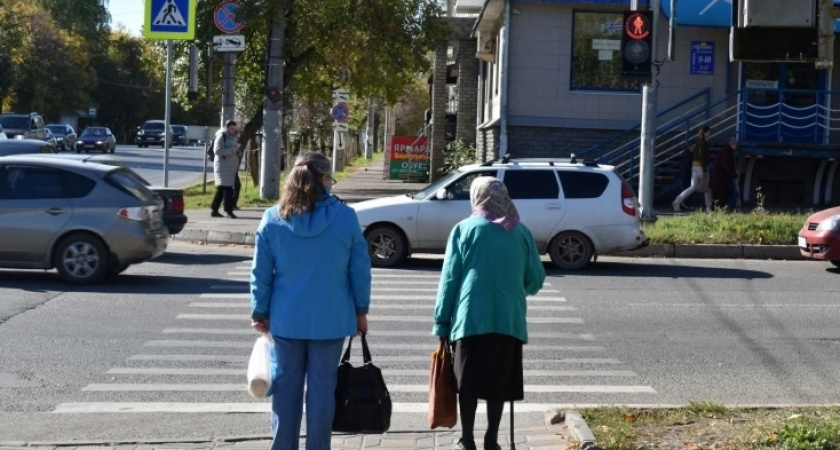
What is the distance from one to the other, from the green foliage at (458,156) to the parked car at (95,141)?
1087 inches

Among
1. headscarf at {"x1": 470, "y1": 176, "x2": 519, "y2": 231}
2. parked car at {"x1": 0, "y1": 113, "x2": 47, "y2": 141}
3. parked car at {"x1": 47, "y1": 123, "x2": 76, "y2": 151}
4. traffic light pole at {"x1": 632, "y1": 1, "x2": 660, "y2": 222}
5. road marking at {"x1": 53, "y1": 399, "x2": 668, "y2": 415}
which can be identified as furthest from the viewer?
parked car at {"x1": 47, "y1": 123, "x2": 76, "y2": 151}

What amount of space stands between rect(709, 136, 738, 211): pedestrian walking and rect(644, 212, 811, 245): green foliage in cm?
397

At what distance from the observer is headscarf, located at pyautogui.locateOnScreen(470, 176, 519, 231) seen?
6.76 meters

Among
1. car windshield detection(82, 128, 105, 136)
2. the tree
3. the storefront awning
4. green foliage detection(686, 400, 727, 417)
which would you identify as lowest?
green foliage detection(686, 400, 727, 417)

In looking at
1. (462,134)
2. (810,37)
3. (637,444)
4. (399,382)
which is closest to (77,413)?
(399,382)

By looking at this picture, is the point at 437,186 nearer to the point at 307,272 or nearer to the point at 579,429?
the point at 579,429

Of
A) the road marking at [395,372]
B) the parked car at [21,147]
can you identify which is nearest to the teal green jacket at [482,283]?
the road marking at [395,372]

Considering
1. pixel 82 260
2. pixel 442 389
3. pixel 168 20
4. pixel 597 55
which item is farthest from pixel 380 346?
pixel 597 55

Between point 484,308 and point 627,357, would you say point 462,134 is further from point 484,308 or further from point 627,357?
point 484,308

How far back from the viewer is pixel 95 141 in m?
60.8

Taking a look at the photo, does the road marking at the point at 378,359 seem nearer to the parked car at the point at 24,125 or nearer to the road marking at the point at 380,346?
the road marking at the point at 380,346

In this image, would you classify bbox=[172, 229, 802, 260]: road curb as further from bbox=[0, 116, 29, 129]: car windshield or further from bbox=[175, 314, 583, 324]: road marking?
bbox=[0, 116, 29, 129]: car windshield

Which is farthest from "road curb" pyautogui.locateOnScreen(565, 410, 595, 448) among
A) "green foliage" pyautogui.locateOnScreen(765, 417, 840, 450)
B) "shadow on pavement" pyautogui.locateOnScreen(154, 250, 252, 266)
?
"shadow on pavement" pyautogui.locateOnScreen(154, 250, 252, 266)

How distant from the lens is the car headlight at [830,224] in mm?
16797
